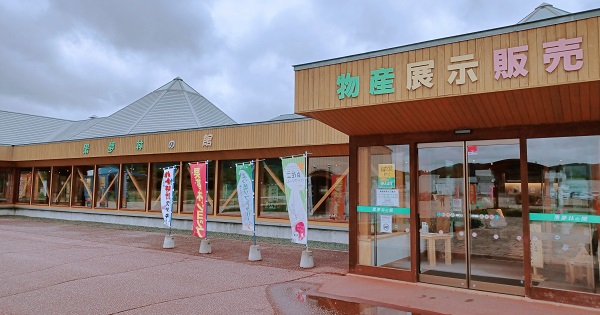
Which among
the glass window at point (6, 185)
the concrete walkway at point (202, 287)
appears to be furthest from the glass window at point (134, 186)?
the glass window at point (6, 185)

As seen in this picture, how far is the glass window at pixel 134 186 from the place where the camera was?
1640 centimetres

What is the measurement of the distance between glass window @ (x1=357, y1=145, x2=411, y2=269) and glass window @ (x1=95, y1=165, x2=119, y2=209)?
1321 cm

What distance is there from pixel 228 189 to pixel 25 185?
13207mm

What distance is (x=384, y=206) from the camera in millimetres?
7062

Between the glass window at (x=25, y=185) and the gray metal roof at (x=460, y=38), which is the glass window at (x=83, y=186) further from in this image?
the gray metal roof at (x=460, y=38)

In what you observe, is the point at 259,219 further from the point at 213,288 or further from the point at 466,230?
the point at 466,230

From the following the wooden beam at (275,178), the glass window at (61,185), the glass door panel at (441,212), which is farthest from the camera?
the glass window at (61,185)

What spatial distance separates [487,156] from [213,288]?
476 cm

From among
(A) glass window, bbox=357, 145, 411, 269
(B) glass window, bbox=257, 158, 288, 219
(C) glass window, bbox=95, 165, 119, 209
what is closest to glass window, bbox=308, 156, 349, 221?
(B) glass window, bbox=257, 158, 288, 219

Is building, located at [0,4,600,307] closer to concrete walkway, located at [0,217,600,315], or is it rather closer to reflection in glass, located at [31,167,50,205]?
concrete walkway, located at [0,217,600,315]

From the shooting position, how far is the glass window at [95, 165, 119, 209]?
57.0ft

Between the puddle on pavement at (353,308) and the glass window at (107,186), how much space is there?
1396 cm

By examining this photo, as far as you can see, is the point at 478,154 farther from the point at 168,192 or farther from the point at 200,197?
the point at 168,192

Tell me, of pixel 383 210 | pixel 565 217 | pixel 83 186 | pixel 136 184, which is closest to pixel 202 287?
pixel 383 210
